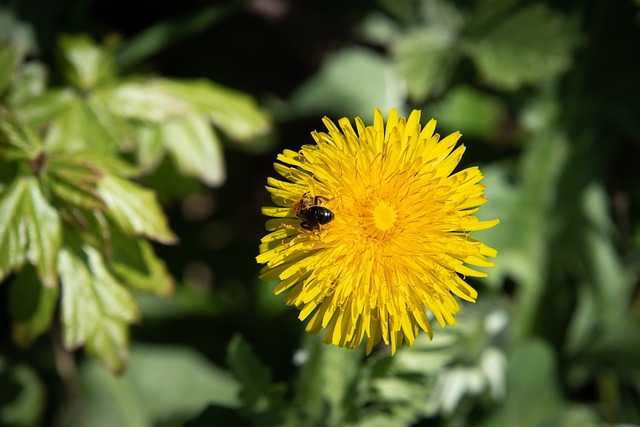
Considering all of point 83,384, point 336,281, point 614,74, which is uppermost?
point 614,74

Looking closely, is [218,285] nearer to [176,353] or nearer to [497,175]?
[176,353]

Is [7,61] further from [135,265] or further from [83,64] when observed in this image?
[135,265]

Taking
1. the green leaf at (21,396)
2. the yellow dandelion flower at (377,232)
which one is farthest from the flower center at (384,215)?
the green leaf at (21,396)

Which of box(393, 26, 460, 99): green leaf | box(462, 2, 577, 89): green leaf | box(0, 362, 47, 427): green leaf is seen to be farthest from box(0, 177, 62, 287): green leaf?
box(462, 2, 577, 89): green leaf

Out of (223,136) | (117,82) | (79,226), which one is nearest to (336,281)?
(79,226)

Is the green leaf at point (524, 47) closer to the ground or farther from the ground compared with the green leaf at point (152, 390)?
farther from the ground

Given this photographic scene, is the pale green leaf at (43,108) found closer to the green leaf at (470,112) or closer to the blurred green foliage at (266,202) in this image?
the blurred green foliage at (266,202)

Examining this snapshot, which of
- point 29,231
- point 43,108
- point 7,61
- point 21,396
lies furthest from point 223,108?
point 21,396
